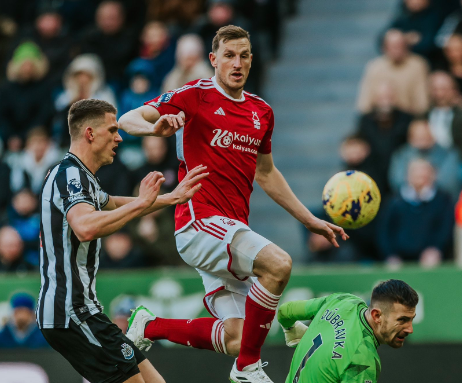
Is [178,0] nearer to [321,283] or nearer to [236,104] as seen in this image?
[321,283]

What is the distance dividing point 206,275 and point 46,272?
1458 millimetres

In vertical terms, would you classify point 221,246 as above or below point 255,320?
above

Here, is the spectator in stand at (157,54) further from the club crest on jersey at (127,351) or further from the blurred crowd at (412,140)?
the club crest on jersey at (127,351)

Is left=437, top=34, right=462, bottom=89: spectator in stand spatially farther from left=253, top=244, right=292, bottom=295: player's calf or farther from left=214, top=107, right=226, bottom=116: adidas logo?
left=253, top=244, right=292, bottom=295: player's calf

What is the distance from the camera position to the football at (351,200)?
6379mm

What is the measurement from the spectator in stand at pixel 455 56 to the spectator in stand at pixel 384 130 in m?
0.77

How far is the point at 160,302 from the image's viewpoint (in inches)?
381

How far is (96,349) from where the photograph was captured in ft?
17.9

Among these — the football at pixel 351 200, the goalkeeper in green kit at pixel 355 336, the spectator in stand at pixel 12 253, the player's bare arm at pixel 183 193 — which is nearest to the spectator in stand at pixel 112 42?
the spectator in stand at pixel 12 253

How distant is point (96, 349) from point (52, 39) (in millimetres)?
9750

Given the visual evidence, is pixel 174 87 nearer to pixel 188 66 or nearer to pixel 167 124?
pixel 188 66

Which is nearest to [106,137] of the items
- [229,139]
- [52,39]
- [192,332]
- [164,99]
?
[164,99]

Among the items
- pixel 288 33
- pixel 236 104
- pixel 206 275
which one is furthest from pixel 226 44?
pixel 288 33

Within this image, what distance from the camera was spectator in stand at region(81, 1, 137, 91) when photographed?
13445 mm
